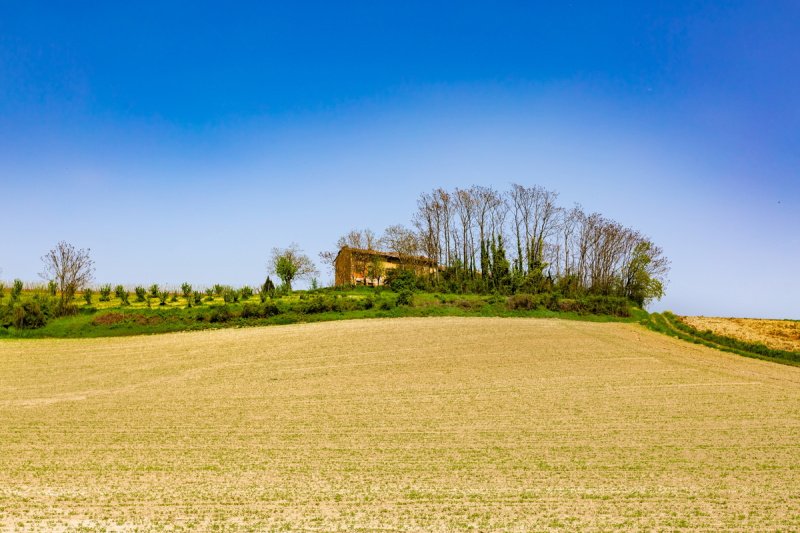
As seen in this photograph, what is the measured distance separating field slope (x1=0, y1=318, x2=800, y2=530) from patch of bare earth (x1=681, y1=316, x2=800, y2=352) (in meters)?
6.67

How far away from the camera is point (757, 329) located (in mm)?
38000

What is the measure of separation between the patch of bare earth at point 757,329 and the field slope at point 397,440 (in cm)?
667

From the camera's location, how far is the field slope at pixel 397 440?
1017cm

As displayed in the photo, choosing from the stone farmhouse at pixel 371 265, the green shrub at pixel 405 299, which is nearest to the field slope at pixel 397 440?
the green shrub at pixel 405 299

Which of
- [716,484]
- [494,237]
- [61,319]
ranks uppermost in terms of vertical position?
[494,237]

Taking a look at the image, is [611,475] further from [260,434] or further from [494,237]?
[494,237]

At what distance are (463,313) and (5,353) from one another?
106 ft

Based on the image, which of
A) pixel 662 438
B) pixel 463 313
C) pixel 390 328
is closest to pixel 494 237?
pixel 463 313

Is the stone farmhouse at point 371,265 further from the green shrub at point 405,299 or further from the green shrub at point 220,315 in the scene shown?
the green shrub at point 220,315

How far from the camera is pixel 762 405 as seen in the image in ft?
61.1

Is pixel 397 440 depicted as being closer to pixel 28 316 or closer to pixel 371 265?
pixel 28 316

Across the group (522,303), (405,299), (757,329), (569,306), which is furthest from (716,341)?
(405,299)

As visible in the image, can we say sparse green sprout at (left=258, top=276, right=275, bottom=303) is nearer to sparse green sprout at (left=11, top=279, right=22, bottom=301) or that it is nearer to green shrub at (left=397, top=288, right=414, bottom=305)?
green shrub at (left=397, top=288, right=414, bottom=305)

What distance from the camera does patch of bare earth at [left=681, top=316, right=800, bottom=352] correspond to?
33.2m
